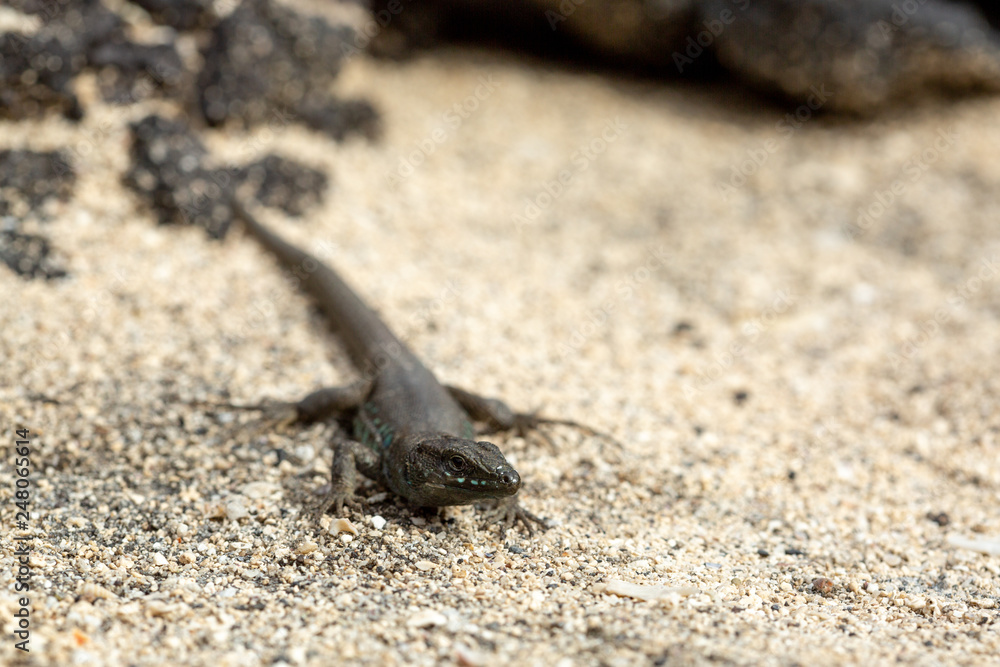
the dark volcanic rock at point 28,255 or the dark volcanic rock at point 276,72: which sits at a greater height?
the dark volcanic rock at point 276,72

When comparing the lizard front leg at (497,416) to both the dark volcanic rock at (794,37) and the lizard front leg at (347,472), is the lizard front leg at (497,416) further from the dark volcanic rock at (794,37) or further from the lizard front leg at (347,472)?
the dark volcanic rock at (794,37)

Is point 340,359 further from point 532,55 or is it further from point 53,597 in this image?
point 532,55

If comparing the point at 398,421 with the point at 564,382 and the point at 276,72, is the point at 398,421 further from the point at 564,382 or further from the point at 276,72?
the point at 276,72

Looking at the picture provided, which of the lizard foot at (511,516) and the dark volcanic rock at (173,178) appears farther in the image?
the dark volcanic rock at (173,178)

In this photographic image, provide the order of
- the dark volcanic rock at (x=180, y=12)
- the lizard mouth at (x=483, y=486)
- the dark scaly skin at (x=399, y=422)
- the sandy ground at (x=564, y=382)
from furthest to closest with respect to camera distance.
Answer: the dark volcanic rock at (x=180, y=12)
the dark scaly skin at (x=399, y=422)
the lizard mouth at (x=483, y=486)
the sandy ground at (x=564, y=382)

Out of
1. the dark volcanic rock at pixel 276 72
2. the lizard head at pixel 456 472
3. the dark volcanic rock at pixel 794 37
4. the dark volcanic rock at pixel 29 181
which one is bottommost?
the dark volcanic rock at pixel 29 181

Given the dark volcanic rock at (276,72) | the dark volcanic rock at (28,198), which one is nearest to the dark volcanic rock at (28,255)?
the dark volcanic rock at (28,198)

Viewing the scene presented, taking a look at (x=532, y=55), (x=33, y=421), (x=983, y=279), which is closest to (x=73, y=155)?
(x=33, y=421)

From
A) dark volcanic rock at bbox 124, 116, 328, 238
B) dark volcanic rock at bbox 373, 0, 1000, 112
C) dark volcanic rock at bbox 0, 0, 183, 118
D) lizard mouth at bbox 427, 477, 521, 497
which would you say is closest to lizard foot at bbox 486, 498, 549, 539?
lizard mouth at bbox 427, 477, 521, 497

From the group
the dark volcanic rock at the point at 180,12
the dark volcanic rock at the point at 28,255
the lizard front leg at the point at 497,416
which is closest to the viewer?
the lizard front leg at the point at 497,416
